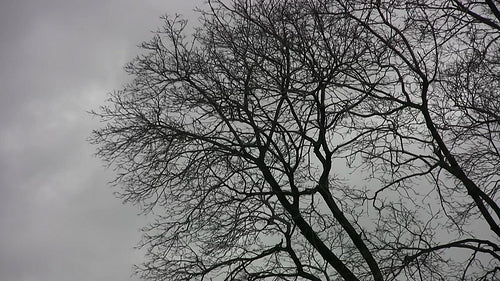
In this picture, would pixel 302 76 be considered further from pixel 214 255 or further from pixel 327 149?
pixel 214 255

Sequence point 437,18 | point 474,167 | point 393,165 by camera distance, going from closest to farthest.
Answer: point 437,18
point 393,165
point 474,167

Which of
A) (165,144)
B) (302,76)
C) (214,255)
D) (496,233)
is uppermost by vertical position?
(302,76)

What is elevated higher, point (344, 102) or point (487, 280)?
point (344, 102)

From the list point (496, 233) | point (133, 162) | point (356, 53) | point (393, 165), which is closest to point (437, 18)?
point (356, 53)

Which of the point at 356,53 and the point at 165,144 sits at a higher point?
the point at 356,53

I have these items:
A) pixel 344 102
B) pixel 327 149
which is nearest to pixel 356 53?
pixel 344 102

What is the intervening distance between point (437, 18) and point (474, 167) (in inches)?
104

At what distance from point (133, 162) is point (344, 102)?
3530 mm

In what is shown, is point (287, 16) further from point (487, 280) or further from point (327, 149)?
point (487, 280)

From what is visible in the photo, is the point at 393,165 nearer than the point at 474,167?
Yes

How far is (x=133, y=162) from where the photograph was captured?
8352mm

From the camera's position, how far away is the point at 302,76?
780cm

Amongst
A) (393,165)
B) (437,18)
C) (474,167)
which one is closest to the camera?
(437,18)

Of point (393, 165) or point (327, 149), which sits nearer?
point (393, 165)
